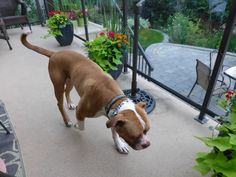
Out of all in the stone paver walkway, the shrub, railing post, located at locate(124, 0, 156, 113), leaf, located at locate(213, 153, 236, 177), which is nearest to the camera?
leaf, located at locate(213, 153, 236, 177)

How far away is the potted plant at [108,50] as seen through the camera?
238cm

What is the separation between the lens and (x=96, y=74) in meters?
1.57

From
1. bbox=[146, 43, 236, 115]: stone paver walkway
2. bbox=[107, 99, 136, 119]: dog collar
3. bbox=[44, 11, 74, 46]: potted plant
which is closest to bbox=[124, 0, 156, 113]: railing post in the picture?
bbox=[107, 99, 136, 119]: dog collar

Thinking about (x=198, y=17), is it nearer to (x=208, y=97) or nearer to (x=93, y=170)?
(x=208, y=97)

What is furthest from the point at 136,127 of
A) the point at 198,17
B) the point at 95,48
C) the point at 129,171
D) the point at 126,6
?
the point at 198,17

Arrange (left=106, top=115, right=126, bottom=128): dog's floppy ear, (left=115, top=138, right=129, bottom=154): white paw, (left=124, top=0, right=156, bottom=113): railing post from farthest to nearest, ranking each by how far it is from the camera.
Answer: (left=124, top=0, right=156, bottom=113): railing post, (left=115, top=138, right=129, bottom=154): white paw, (left=106, top=115, right=126, bottom=128): dog's floppy ear

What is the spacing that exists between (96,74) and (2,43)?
142 inches

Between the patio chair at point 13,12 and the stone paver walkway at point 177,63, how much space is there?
2918mm

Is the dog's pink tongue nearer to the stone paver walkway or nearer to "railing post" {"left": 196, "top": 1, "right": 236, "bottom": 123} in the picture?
"railing post" {"left": 196, "top": 1, "right": 236, "bottom": 123}

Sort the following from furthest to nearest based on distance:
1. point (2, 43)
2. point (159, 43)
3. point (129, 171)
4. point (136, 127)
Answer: point (159, 43) → point (2, 43) → point (129, 171) → point (136, 127)

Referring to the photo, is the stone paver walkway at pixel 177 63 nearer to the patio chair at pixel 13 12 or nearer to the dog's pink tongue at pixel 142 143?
the dog's pink tongue at pixel 142 143

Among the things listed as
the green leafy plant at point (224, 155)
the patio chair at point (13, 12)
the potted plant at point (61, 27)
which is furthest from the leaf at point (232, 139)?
the patio chair at point (13, 12)

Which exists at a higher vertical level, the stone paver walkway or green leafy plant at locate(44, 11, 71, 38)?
green leafy plant at locate(44, 11, 71, 38)

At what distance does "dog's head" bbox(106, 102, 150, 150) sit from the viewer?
1151 mm
